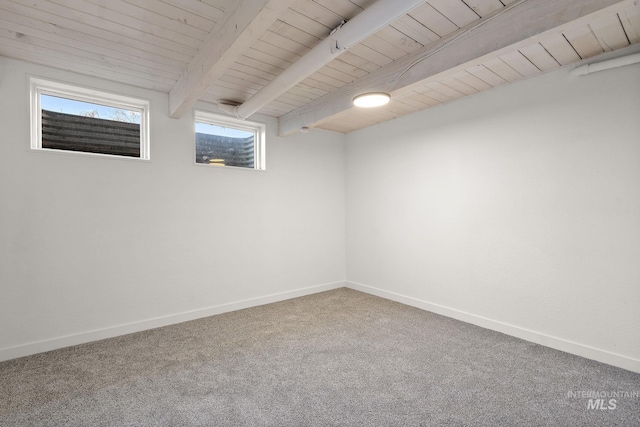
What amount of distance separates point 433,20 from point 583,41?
A: 1.20 metres

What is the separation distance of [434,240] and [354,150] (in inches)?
73.4

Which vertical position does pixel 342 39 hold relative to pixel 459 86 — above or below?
below

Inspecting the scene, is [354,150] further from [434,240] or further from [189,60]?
[189,60]

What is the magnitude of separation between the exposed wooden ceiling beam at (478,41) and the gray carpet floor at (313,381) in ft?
7.48

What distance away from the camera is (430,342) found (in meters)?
2.90

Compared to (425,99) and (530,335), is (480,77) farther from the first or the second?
(530,335)

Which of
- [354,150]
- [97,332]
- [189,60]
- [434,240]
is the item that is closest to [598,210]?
[434,240]

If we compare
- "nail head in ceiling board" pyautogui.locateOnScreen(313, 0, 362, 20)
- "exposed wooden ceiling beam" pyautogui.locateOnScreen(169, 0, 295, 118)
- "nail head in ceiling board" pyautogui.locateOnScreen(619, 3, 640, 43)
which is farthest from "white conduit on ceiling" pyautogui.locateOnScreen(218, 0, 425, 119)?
"nail head in ceiling board" pyautogui.locateOnScreen(619, 3, 640, 43)

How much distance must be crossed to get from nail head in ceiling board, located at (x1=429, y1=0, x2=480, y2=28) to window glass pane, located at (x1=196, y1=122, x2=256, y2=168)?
9.00ft

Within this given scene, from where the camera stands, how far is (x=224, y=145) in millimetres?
3928

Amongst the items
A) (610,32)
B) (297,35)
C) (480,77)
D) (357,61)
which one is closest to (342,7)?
(297,35)

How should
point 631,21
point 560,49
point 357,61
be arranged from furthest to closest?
1. point 357,61
2. point 560,49
3. point 631,21

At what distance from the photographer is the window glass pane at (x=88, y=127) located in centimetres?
289

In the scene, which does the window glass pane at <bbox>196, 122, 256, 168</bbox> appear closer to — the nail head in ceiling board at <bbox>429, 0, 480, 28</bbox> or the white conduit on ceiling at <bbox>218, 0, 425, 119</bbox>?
the white conduit on ceiling at <bbox>218, 0, 425, 119</bbox>
